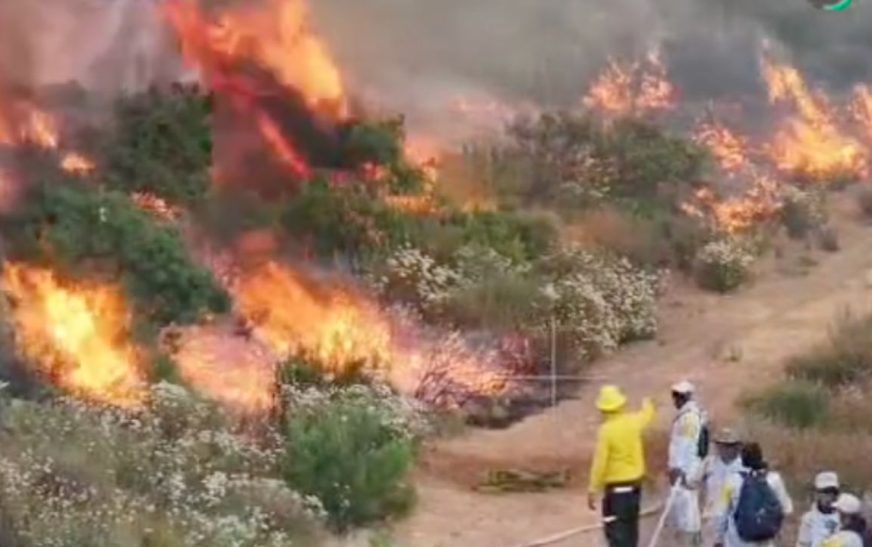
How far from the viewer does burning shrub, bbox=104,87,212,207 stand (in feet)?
59.5

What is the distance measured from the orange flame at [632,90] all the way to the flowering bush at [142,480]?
17999 millimetres

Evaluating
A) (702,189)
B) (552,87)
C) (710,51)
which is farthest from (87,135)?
(710,51)

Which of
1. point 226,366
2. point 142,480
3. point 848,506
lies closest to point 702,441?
point 848,506

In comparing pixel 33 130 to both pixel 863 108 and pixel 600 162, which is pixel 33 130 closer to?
pixel 600 162

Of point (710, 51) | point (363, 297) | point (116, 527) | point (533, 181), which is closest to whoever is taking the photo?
point (116, 527)

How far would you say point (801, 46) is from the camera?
36688 mm

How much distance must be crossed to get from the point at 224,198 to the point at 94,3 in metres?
2.69

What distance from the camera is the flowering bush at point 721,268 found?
2233 centimetres

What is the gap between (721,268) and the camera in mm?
22359

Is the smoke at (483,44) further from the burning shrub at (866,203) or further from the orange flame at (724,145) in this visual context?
the burning shrub at (866,203)

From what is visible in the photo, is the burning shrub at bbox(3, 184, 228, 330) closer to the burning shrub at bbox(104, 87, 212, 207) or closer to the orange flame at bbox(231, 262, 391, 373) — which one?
the orange flame at bbox(231, 262, 391, 373)

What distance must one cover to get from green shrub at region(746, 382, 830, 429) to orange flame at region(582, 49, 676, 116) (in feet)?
47.9

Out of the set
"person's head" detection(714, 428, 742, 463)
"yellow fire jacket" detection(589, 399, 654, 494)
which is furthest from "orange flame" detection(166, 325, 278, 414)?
"person's head" detection(714, 428, 742, 463)

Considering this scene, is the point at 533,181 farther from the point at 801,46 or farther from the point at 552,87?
the point at 801,46
